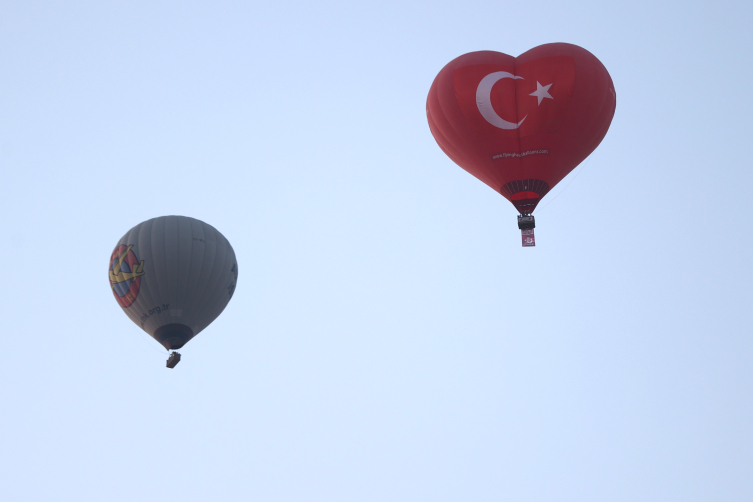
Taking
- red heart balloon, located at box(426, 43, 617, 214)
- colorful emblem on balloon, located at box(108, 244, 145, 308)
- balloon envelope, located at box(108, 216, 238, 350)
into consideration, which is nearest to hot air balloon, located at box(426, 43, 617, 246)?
red heart balloon, located at box(426, 43, 617, 214)

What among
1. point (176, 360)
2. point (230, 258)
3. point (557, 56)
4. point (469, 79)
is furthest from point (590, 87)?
point (176, 360)

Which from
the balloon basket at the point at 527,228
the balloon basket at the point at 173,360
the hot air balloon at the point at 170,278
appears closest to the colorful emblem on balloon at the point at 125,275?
the hot air balloon at the point at 170,278

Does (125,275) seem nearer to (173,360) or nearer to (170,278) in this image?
(170,278)

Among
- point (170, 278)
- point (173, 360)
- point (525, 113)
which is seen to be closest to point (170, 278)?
point (170, 278)

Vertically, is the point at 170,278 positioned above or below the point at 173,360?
above

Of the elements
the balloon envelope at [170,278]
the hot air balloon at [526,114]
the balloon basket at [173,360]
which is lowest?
the balloon basket at [173,360]

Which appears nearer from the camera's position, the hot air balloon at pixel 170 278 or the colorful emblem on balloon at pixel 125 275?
the hot air balloon at pixel 170 278

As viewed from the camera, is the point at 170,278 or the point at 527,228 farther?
the point at 170,278

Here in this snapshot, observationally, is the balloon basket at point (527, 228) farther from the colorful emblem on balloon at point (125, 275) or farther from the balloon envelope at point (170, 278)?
the colorful emblem on balloon at point (125, 275)

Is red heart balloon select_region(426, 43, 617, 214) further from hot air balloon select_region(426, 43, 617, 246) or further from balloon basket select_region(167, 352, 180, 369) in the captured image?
balloon basket select_region(167, 352, 180, 369)
